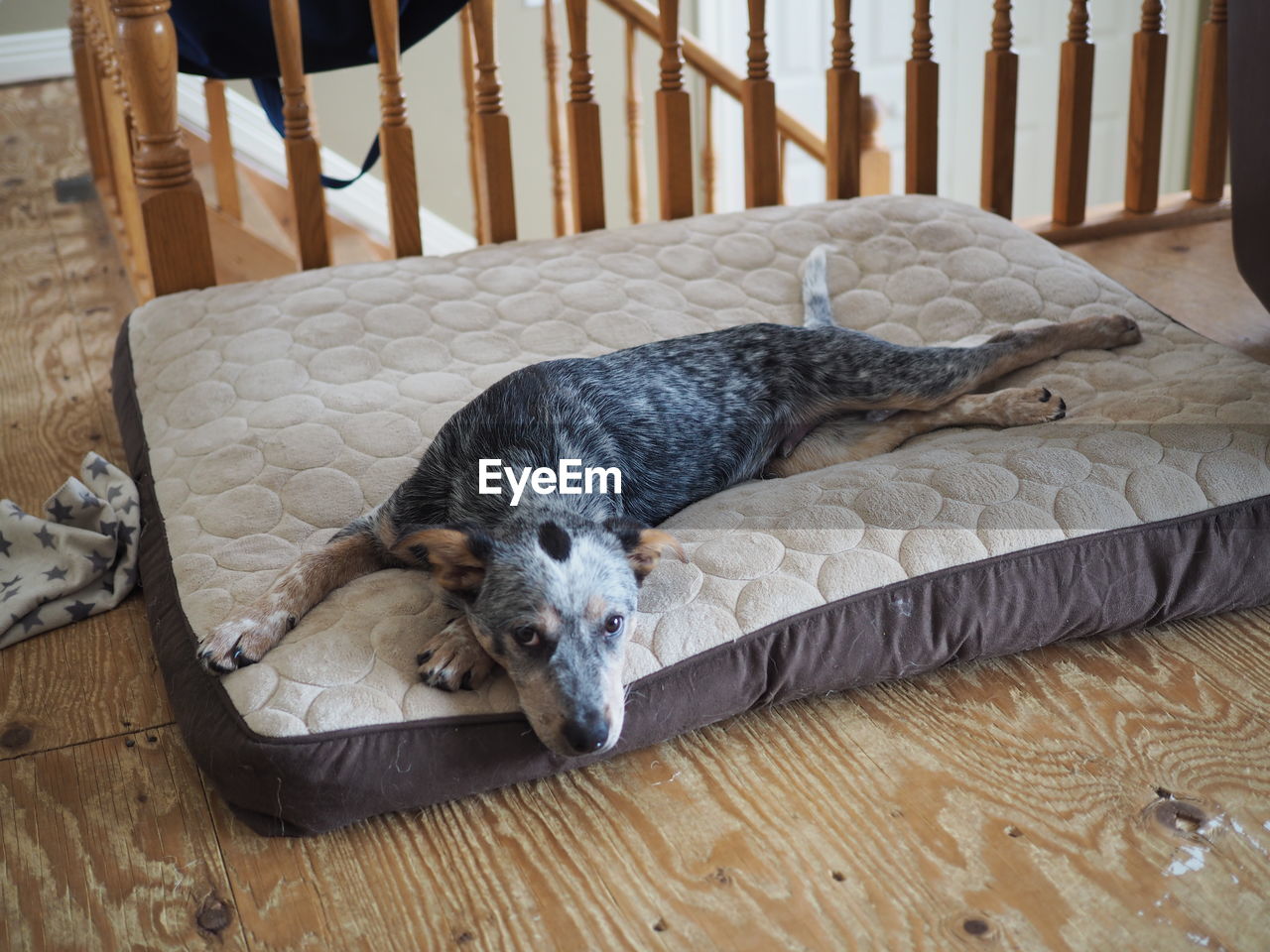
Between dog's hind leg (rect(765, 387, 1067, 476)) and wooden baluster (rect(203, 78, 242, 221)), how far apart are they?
7.55ft

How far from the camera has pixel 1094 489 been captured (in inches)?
69.2

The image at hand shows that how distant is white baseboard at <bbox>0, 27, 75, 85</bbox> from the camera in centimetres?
500

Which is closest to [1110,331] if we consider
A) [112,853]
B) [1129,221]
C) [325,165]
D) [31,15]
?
[1129,221]

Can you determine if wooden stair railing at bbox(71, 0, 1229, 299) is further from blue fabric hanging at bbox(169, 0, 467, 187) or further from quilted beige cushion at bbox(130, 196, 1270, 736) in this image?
quilted beige cushion at bbox(130, 196, 1270, 736)

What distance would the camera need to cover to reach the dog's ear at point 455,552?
149 cm

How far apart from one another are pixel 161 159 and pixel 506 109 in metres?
3.19

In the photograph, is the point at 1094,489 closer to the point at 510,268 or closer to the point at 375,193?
the point at 510,268

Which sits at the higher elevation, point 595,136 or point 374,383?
point 595,136

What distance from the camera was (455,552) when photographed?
A: 1503 mm

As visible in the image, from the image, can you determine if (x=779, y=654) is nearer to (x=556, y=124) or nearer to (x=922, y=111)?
(x=922, y=111)

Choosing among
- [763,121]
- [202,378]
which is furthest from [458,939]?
[763,121]

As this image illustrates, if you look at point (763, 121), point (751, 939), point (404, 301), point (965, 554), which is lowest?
point (751, 939)

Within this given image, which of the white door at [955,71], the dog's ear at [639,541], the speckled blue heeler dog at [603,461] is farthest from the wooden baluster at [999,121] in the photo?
the white door at [955,71]

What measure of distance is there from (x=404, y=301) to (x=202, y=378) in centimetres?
44
